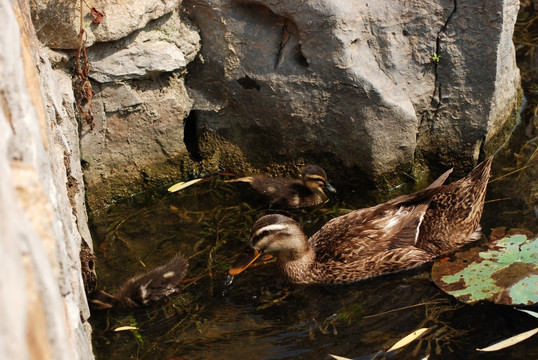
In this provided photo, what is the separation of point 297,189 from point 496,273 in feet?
5.72

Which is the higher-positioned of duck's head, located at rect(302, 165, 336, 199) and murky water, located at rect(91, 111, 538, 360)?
duck's head, located at rect(302, 165, 336, 199)

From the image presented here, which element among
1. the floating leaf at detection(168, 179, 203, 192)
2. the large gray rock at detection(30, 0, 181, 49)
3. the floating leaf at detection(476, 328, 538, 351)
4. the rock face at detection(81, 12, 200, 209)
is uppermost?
the large gray rock at detection(30, 0, 181, 49)

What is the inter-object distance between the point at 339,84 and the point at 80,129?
2.01 metres

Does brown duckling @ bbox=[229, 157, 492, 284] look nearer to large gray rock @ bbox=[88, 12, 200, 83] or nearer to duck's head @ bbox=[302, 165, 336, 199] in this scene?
duck's head @ bbox=[302, 165, 336, 199]

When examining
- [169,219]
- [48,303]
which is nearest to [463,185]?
[169,219]

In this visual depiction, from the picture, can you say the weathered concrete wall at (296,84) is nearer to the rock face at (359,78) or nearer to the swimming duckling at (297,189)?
the rock face at (359,78)

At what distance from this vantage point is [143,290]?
4.80 metres

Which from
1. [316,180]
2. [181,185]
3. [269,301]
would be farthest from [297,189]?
[269,301]

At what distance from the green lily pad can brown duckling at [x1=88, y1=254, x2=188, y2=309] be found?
68.7 inches

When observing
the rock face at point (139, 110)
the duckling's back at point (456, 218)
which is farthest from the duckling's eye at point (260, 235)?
the rock face at point (139, 110)

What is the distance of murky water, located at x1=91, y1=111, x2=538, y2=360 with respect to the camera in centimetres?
438

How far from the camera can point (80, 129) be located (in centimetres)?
564

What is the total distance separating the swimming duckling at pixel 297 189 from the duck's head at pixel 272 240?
2.38 ft

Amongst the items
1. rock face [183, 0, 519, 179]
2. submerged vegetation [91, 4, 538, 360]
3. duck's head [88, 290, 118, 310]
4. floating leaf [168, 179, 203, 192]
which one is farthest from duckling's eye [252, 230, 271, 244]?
floating leaf [168, 179, 203, 192]
